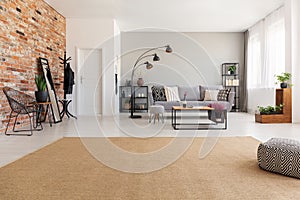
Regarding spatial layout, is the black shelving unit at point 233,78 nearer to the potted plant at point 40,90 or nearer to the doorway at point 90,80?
the doorway at point 90,80

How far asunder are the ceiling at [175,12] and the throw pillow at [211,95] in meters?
1.93

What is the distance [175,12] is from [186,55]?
2.65 meters

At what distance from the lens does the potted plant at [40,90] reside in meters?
5.75

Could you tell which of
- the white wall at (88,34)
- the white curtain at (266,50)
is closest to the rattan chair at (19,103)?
the white wall at (88,34)

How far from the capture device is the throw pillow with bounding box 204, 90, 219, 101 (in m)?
8.29

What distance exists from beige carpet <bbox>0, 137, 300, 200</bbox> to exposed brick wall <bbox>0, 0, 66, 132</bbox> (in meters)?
2.43

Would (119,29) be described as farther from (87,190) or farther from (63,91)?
(87,190)

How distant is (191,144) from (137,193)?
1955 mm

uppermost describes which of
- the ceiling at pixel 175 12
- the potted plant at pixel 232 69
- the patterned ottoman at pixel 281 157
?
the ceiling at pixel 175 12

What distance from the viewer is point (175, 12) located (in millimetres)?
7750

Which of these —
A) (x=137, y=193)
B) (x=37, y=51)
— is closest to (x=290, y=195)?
(x=137, y=193)

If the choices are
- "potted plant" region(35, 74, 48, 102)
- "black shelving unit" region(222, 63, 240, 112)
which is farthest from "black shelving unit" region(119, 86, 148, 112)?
"potted plant" region(35, 74, 48, 102)

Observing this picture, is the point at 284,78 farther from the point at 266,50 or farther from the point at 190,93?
the point at 190,93

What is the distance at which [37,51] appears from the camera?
6449 mm
